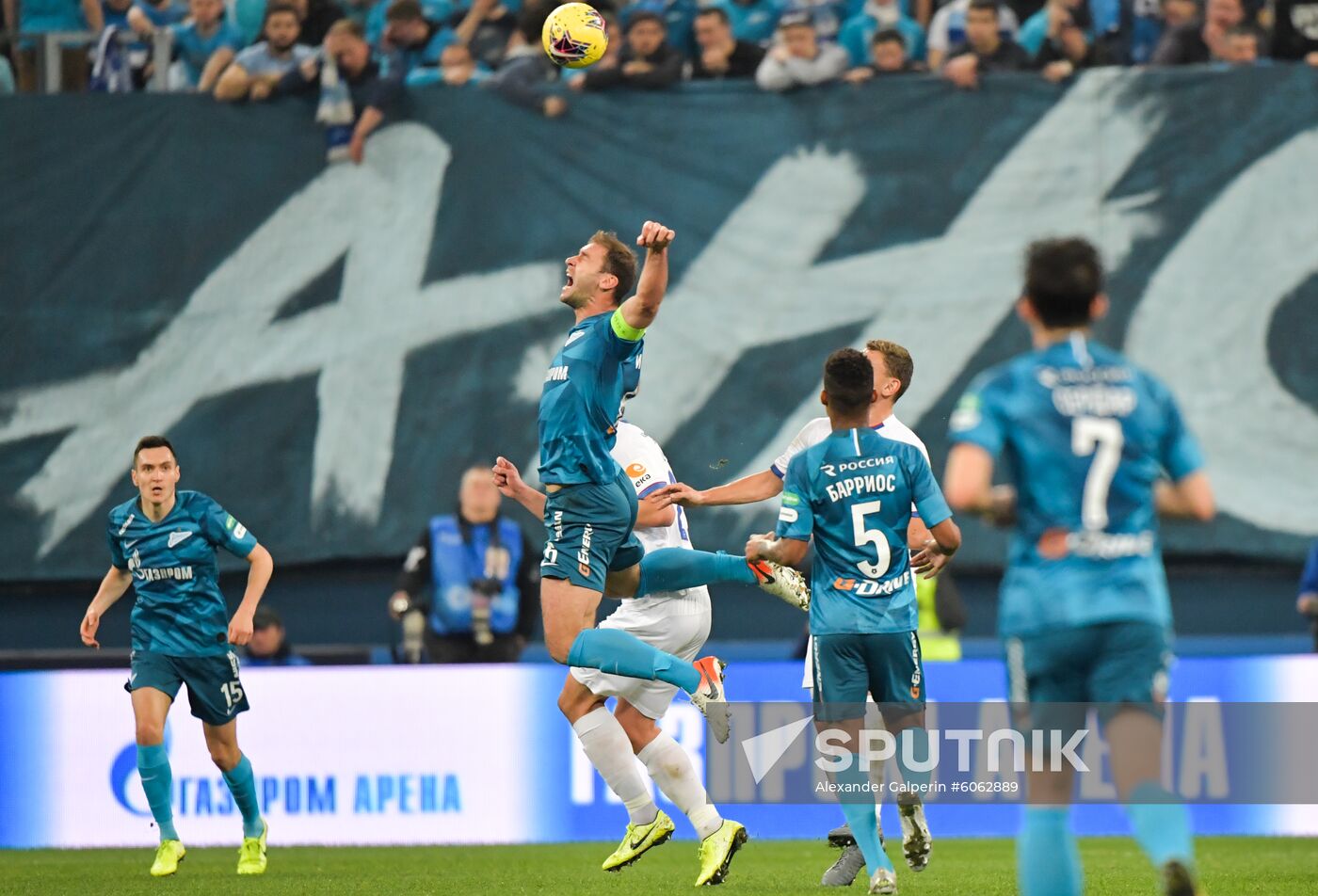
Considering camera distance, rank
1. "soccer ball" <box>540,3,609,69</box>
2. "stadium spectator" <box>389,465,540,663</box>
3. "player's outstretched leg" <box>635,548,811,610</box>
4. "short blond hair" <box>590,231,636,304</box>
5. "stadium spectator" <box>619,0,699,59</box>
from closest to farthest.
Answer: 1. "short blond hair" <box>590,231,636,304</box>
2. "player's outstretched leg" <box>635,548,811,610</box>
3. "soccer ball" <box>540,3,609,69</box>
4. "stadium spectator" <box>389,465,540,663</box>
5. "stadium spectator" <box>619,0,699,59</box>

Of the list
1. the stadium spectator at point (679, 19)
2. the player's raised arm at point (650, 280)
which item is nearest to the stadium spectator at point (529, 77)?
the stadium spectator at point (679, 19)

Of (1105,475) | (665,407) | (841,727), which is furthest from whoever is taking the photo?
(665,407)

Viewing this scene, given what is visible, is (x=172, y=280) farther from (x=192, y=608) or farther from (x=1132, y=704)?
(x=1132, y=704)

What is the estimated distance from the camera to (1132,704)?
4609 mm

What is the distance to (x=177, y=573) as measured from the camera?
9531 mm

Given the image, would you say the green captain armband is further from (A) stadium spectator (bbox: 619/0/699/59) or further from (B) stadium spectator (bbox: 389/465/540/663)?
(A) stadium spectator (bbox: 619/0/699/59)

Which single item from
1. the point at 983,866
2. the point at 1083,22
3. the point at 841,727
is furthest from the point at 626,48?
the point at 841,727

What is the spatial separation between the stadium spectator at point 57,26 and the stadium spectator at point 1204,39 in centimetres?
896

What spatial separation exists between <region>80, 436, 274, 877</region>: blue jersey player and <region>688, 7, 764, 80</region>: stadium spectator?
689cm

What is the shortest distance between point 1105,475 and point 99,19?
13.3m

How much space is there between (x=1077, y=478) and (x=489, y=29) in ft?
38.0

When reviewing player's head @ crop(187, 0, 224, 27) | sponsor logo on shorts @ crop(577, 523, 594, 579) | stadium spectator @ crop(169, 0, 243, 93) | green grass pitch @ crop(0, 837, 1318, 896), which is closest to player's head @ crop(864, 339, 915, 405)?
sponsor logo on shorts @ crop(577, 523, 594, 579)

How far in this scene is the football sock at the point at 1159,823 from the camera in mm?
4512

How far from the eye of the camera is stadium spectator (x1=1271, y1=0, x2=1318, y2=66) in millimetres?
14453
